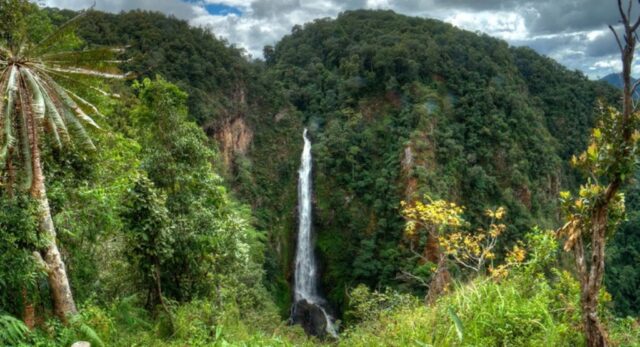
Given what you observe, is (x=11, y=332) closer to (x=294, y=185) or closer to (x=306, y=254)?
(x=306, y=254)

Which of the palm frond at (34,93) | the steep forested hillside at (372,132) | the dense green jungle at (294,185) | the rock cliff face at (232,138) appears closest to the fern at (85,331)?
the dense green jungle at (294,185)

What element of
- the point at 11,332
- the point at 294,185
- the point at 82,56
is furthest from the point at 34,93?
the point at 294,185

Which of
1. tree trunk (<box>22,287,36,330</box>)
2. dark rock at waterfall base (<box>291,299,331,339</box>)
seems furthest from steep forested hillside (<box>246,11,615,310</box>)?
tree trunk (<box>22,287,36,330</box>)

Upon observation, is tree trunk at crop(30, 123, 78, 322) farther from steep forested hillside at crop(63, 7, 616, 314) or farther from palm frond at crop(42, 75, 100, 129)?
steep forested hillside at crop(63, 7, 616, 314)

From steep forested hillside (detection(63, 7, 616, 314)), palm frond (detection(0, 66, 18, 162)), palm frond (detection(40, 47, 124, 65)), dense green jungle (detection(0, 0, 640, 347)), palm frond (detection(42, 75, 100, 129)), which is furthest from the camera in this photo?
steep forested hillside (detection(63, 7, 616, 314))

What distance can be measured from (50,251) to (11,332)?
1623mm

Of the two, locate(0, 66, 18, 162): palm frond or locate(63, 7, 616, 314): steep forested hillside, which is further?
locate(63, 7, 616, 314): steep forested hillside

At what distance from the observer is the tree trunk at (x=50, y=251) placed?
660cm

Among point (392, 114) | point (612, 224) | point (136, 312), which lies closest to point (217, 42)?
point (392, 114)

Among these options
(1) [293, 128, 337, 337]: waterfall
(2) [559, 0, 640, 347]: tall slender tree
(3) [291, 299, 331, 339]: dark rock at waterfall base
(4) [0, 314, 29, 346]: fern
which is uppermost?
(2) [559, 0, 640, 347]: tall slender tree

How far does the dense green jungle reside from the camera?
18.5ft

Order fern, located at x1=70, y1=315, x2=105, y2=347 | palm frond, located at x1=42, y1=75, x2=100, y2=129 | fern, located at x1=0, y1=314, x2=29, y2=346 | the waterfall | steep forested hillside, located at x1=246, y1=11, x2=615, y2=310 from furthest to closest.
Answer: steep forested hillside, located at x1=246, y1=11, x2=615, y2=310 < the waterfall < palm frond, located at x1=42, y1=75, x2=100, y2=129 < fern, located at x1=70, y1=315, x2=105, y2=347 < fern, located at x1=0, y1=314, x2=29, y2=346

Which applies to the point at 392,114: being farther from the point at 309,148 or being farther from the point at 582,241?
the point at 582,241

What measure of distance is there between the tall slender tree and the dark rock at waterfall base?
24.7 m
